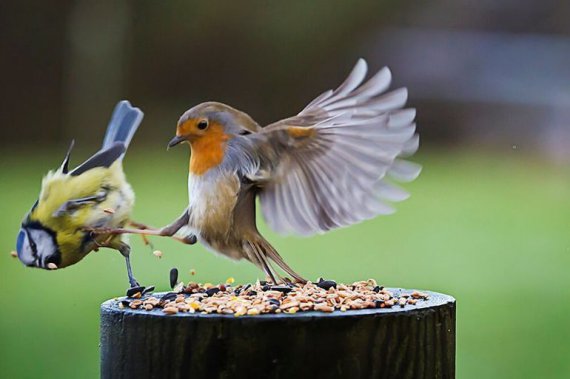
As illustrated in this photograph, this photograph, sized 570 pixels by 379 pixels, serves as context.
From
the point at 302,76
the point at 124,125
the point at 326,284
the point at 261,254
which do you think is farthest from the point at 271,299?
the point at 302,76

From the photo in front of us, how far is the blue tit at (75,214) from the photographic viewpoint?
2354 millimetres

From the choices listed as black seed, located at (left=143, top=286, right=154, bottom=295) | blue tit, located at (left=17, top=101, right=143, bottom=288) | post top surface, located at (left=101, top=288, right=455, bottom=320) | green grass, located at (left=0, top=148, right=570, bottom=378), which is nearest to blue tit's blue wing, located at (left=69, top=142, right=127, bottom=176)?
blue tit, located at (left=17, top=101, right=143, bottom=288)

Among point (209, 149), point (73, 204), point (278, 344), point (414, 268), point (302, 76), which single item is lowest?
point (414, 268)

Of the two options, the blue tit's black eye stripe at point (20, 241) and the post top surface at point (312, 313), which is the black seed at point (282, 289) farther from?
the blue tit's black eye stripe at point (20, 241)

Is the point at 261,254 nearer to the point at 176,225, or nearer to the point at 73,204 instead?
the point at 176,225

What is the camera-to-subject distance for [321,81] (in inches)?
463

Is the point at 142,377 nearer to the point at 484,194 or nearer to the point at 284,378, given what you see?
the point at 284,378

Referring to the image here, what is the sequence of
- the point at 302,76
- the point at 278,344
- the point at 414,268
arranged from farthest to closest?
1. the point at 302,76
2. the point at 414,268
3. the point at 278,344

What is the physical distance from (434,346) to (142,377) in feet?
1.68

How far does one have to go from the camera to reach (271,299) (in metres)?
2.10

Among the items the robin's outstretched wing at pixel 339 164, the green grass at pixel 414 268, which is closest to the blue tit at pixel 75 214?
the robin's outstretched wing at pixel 339 164

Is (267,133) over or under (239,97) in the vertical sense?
under

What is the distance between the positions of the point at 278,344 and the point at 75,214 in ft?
2.31

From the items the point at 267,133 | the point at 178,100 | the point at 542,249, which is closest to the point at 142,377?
the point at 267,133
